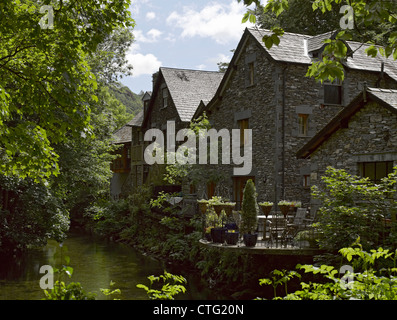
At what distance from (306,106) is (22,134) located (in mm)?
13490

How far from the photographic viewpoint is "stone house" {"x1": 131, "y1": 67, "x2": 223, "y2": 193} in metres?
28.5

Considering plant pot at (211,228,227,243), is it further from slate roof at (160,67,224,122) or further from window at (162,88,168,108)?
window at (162,88,168,108)

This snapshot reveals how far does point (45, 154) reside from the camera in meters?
9.25

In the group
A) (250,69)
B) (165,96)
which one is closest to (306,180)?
(250,69)

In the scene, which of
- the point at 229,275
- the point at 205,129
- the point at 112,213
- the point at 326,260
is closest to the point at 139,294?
the point at 229,275

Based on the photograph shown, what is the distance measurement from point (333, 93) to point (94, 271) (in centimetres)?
1196

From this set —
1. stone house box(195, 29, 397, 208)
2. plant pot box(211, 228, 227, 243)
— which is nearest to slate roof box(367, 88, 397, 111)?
stone house box(195, 29, 397, 208)

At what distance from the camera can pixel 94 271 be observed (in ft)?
58.7

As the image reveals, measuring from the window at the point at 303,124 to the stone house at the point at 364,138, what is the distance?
13.3 ft

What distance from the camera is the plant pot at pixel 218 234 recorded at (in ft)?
46.5

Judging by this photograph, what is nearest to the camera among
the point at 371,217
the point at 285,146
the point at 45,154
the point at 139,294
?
the point at 45,154

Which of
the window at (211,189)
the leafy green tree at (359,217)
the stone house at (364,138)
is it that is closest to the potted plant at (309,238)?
the leafy green tree at (359,217)

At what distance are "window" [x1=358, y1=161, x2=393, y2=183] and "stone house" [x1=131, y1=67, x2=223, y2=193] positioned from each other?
13.8 meters
